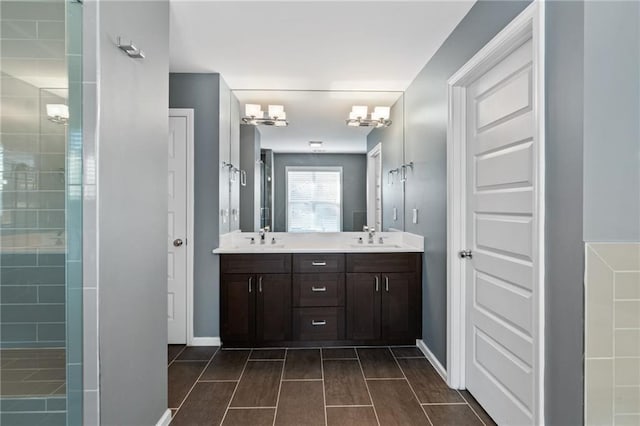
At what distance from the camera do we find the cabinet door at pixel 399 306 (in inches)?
130

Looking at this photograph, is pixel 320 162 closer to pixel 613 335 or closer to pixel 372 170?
pixel 372 170

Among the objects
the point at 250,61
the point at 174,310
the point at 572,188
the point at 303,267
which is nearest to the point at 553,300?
the point at 572,188

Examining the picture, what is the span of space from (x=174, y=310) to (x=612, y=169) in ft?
10.8

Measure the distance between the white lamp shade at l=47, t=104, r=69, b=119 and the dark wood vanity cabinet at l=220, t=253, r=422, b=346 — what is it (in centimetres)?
197

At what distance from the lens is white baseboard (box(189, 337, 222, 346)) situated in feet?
10.9

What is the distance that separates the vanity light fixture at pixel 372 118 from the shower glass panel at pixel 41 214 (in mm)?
2704

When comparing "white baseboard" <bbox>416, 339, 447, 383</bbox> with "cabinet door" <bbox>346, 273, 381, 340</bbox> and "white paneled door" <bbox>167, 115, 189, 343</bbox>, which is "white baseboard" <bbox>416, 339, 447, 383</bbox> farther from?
"white paneled door" <bbox>167, 115, 189, 343</bbox>

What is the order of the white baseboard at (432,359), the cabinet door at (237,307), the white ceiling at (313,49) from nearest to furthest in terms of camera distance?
the white ceiling at (313,49), the white baseboard at (432,359), the cabinet door at (237,307)

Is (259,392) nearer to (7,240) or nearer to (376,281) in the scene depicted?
(376,281)

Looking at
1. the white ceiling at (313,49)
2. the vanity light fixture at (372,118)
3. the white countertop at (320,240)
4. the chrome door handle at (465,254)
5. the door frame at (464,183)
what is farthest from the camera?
the vanity light fixture at (372,118)

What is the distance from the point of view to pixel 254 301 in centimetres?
326

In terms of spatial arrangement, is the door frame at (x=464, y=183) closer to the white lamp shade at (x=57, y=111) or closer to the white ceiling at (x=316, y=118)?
Answer: the white ceiling at (x=316, y=118)

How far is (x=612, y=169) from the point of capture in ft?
4.28

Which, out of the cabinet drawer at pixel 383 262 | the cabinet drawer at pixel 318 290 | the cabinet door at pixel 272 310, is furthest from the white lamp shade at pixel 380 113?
the cabinet door at pixel 272 310
